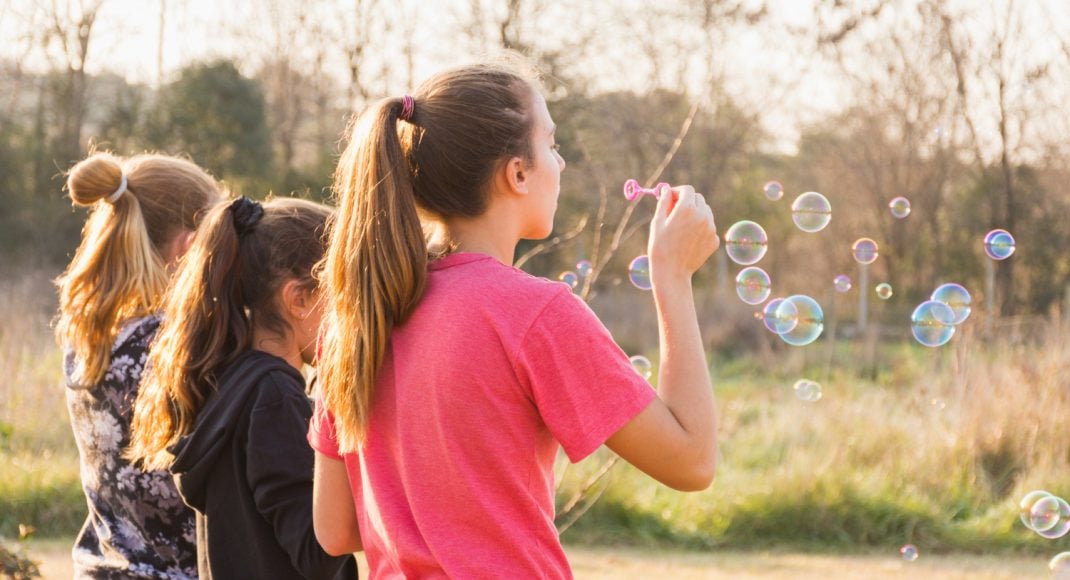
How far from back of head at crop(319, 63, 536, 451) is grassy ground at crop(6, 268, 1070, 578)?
4425 mm

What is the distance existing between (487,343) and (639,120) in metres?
17.5

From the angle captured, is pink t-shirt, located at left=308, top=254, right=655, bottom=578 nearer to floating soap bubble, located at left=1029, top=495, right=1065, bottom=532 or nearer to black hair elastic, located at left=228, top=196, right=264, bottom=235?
black hair elastic, located at left=228, top=196, right=264, bottom=235

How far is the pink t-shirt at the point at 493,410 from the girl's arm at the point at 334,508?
18 centimetres

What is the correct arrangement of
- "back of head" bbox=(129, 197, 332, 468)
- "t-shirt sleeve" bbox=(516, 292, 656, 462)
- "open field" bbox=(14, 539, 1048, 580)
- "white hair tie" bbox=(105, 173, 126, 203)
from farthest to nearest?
"open field" bbox=(14, 539, 1048, 580) < "white hair tie" bbox=(105, 173, 126, 203) < "back of head" bbox=(129, 197, 332, 468) < "t-shirt sleeve" bbox=(516, 292, 656, 462)

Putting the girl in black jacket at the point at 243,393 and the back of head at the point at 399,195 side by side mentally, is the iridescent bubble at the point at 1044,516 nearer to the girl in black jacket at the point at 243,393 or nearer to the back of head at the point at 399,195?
the girl in black jacket at the point at 243,393

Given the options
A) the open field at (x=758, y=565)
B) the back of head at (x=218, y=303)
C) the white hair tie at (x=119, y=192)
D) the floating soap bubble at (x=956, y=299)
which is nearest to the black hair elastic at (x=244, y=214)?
the back of head at (x=218, y=303)

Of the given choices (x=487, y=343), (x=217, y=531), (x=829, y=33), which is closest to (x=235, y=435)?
(x=217, y=531)

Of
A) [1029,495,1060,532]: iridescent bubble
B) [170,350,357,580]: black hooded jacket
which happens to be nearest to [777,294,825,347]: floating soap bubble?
[1029,495,1060,532]: iridescent bubble

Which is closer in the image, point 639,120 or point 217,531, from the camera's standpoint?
point 217,531

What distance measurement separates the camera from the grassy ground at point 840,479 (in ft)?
21.9

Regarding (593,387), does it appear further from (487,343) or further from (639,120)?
(639,120)

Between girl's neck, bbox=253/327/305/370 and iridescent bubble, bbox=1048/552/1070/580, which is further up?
girl's neck, bbox=253/327/305/370

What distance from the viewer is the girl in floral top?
2342 mm

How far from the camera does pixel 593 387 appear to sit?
1521 millimetres
